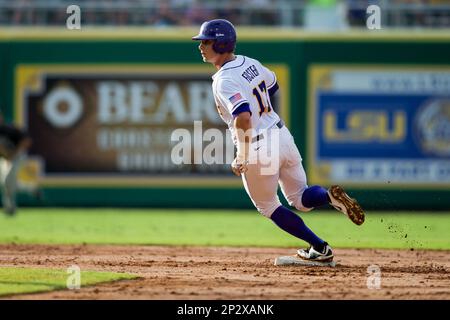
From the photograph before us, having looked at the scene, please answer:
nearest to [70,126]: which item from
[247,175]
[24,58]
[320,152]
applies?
[24,58]

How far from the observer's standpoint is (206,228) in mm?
14695

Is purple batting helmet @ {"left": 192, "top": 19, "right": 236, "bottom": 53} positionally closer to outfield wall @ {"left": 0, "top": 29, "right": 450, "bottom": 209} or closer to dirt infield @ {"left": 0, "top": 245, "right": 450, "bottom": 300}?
dirt infield @ {"left": 0, "top": 245, "right": 450, "bottom": 300}

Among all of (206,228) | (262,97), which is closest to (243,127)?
(262,97)

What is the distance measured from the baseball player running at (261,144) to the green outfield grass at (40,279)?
155cm

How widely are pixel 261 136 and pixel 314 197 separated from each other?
0.77 meters

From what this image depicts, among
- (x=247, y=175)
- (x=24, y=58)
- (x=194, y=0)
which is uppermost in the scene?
(x=194, y=0)

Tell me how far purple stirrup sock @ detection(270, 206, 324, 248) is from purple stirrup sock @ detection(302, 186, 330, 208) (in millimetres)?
188

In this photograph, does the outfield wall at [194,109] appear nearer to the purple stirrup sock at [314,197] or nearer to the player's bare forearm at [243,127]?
the purple stirrup sock at [314,197]

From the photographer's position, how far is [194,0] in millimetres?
19125

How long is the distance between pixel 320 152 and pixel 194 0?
12.9 feet

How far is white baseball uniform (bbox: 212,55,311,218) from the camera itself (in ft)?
30.0

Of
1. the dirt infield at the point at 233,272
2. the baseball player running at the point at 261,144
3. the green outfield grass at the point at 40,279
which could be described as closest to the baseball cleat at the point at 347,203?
the baseball player running at the point at 261,144

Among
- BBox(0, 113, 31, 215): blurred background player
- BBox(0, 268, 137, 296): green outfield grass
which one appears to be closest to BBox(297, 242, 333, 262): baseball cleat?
BBox(0, 268, 137, 296): green outfield grass
